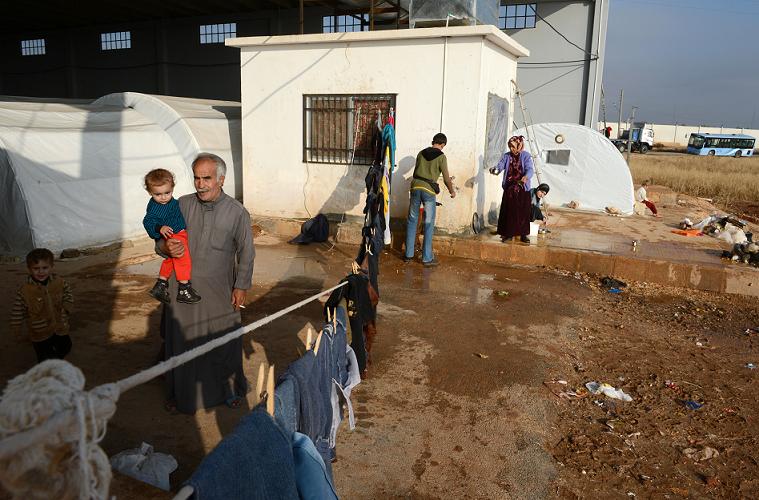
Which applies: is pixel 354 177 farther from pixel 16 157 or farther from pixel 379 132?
pixel 16 157

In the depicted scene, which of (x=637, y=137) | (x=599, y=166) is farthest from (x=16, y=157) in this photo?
(x=637, y=137)

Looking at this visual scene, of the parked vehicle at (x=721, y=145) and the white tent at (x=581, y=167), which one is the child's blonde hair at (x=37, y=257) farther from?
the parked vehicle at (x=721, y=145)

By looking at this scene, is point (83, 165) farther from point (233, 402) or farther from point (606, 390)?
point (606, 390)

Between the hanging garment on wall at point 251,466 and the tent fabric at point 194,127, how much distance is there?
369 inches

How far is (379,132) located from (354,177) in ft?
3.99

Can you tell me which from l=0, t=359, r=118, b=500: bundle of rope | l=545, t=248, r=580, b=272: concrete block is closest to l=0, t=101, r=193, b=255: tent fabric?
l=545, t=248, r=580, b=272: concrete block

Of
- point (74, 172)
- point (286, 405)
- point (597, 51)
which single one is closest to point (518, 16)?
point (597, 51)

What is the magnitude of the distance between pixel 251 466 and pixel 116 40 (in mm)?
25830

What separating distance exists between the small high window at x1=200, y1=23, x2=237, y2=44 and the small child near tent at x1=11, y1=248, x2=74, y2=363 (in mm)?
18994

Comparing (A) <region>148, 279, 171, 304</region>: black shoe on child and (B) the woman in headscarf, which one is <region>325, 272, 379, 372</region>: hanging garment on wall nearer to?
(A) <region>148, 279, 171, 304</region>: black shoe on child

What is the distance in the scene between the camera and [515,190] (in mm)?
8844

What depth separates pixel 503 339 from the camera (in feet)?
18.8

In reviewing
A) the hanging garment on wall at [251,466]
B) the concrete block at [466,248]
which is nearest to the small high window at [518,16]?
the concrete block at [466,248]

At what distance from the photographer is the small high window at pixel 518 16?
18.0 meters
